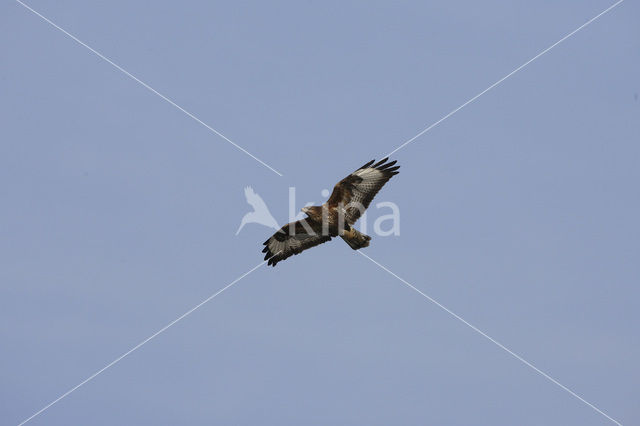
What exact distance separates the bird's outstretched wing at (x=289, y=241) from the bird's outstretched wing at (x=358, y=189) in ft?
2.38

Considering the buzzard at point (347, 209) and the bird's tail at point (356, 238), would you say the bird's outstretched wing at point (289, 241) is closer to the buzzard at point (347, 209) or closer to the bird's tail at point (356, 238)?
the buzzard at point (347, 209)

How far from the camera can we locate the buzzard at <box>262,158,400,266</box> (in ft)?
78.3

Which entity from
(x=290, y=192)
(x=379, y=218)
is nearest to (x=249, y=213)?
(x=290, y=192)

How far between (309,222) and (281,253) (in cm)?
158

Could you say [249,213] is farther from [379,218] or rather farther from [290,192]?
[379,218]

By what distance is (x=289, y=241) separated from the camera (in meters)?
25.1

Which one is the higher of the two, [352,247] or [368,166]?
[368,166]

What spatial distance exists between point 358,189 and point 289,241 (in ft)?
6.46

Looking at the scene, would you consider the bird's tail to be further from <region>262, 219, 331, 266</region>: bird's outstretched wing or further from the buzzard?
<region>262, 219, 331, 266</region>: bird's outstretched wing

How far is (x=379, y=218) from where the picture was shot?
80.9 ft

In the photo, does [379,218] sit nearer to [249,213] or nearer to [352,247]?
[352,247]

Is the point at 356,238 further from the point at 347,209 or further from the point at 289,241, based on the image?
the point at 289,241

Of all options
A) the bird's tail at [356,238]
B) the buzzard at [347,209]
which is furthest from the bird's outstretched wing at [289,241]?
the bird's tail at [356,238]

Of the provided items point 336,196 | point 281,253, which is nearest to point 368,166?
point 336,196
